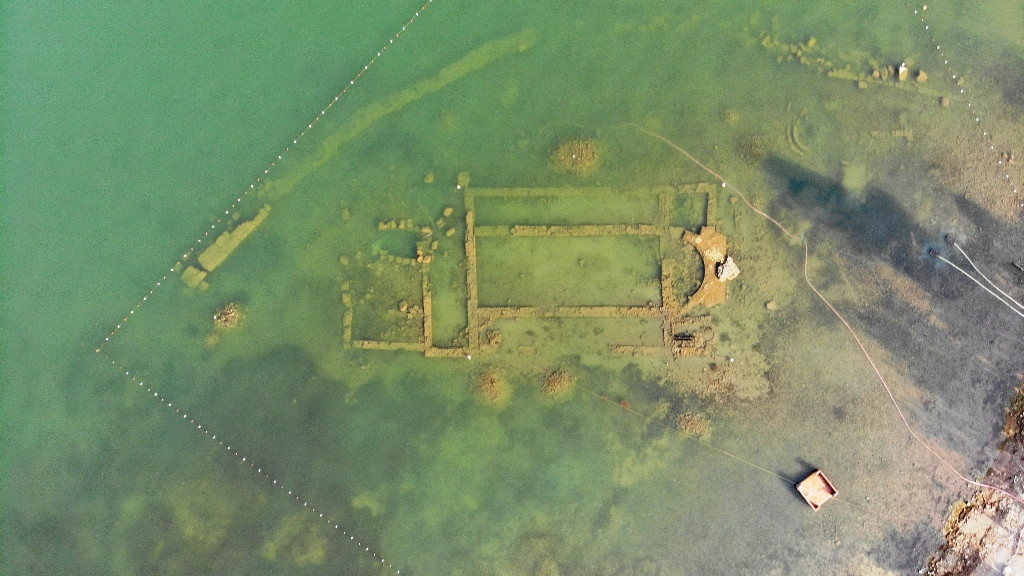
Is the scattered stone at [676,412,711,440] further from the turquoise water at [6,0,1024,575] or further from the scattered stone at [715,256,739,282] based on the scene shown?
the scattered stone at [715,256,739,282]

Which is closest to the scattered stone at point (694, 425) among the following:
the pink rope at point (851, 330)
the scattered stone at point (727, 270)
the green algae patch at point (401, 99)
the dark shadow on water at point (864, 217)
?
the scattered stone at point (727, 270)

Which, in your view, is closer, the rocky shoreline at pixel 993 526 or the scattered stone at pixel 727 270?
the scattered stone at pixel 727 270

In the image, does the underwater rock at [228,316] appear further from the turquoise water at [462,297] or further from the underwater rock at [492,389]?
the underwater rock at [492,389]

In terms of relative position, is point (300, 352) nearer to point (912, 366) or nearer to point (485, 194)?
point (485, 194)

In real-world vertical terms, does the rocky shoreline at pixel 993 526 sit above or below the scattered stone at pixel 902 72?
below

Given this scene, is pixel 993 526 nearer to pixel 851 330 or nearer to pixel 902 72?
pixel 851 330

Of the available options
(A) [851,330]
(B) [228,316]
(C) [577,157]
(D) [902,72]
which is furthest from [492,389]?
(D) [902,72]

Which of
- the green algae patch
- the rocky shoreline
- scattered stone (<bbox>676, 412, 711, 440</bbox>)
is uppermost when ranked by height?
the green algae patch

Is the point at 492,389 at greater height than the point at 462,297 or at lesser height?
lesser

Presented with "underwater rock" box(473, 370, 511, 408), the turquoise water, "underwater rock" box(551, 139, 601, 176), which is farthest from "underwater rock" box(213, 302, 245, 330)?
"underwater rock" box(551, 139, 601, 176)
